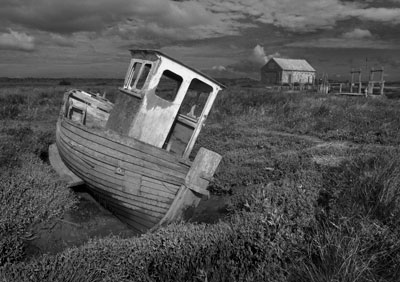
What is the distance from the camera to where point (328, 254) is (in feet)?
12.0

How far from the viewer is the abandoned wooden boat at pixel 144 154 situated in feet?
19.4

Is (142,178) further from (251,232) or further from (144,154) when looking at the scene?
(251,232)

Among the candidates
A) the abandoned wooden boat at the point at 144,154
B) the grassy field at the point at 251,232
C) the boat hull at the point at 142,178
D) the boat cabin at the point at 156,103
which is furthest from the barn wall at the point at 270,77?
the boat hull at the point at 142,178

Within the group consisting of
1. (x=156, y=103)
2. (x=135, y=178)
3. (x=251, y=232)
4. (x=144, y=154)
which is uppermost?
(x=156, y=103)

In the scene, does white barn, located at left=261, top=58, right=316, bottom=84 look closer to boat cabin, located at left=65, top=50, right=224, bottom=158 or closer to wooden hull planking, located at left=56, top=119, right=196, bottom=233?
boat cabin, located at left=65, top=50, right=224, bottom=158

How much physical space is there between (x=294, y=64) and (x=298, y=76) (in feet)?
8.06

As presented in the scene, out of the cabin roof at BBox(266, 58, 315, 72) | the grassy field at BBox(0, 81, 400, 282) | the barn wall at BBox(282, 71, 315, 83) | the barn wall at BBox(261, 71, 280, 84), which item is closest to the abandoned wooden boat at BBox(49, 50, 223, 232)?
the grassy field at BBox(0, 81, 400, 282)

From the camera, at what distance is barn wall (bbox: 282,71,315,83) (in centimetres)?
5192

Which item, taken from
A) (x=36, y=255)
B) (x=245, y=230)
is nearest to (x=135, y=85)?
→ (x=36, y=255)

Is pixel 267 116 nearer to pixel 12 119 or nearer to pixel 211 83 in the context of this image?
pixel 211 83

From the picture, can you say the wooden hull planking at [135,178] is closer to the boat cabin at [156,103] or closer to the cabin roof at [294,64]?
the boat cabin at [156,103]

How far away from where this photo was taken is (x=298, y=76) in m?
53.9

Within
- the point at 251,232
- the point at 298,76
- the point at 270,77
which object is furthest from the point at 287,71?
the point at 251,232

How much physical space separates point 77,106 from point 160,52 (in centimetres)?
411
